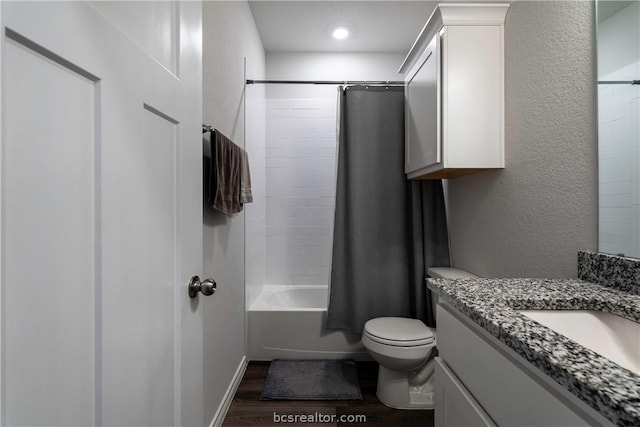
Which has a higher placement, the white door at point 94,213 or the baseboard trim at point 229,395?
the white door at point 94,213

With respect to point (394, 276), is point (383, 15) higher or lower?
higher

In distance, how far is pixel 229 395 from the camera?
186 cm

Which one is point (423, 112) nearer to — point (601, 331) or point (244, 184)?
point (244, 184)

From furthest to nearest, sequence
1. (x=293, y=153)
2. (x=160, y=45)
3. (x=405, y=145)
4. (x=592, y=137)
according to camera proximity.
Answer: (x=293, y=153)
(x=405, y=145)
(x=592, y=137)
(x=160, y=45)

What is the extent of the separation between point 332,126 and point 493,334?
2.65 meters

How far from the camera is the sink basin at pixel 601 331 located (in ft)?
2.47

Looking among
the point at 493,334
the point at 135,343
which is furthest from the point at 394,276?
the point at 135,343

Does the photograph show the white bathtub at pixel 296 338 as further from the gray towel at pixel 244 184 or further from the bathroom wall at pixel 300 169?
the gray towel at pixel 244 184

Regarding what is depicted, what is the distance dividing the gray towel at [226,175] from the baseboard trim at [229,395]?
1049mm

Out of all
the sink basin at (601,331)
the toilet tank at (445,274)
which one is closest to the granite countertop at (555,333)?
the sink basin at (601,331)

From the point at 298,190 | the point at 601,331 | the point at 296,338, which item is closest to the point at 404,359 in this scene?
the point at 296,338

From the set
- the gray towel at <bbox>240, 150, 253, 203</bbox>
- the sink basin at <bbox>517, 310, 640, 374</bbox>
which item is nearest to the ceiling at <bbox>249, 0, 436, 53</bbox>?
the gray towel at <bbox>240, 150, 253, 203</bbox>

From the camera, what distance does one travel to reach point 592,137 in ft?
3.62

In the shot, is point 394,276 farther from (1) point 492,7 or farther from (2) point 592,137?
(1) point 492,7
